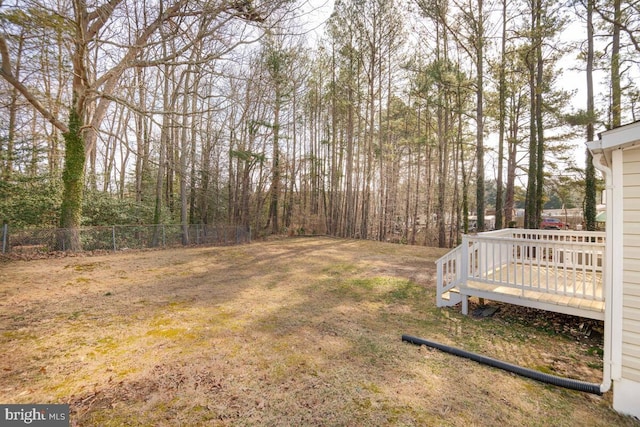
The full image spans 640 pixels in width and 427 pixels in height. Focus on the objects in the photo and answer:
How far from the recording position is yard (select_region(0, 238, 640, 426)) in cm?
207

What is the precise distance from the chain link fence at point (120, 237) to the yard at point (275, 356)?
2846 millimetres

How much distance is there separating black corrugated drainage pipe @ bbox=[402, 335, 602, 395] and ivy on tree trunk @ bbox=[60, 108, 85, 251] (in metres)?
10.3

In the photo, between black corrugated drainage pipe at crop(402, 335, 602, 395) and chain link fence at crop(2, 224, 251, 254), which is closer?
black corrugated drainage pipe at crop(402, 335, 602, 395)

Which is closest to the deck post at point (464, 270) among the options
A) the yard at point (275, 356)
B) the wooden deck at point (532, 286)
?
the wooden deck at point (532, 286)

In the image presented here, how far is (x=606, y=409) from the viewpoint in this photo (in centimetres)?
222

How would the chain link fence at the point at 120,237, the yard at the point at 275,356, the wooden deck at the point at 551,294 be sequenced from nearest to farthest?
the yard at the point at 275,356 < the wooden deck at the point at 551,294 < the chain link fence at the point at 120,237

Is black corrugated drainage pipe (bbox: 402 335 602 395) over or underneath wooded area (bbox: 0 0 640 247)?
underneath

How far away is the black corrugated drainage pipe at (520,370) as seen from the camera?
94.3 inches

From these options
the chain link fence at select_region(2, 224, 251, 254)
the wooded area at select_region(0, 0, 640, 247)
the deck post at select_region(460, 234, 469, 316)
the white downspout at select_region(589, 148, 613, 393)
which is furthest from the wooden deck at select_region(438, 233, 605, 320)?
the chain link fence at select_region(2, 224, 251, 254)

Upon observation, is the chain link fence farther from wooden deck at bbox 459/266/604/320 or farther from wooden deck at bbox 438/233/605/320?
wooden deck at bbox 459/266/604/320

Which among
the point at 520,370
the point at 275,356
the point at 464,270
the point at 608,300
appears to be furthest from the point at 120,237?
the point at 608,300

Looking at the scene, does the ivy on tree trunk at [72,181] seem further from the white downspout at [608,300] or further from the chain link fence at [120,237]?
the white downspout at [608,300]

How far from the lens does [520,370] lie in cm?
266

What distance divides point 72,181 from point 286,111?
10.6 meters
